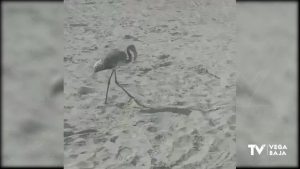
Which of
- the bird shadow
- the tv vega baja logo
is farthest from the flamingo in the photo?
the tv vega baja logo

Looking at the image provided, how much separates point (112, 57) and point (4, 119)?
48 centimetres

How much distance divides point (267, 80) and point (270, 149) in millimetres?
288

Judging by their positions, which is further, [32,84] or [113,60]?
[113,60]

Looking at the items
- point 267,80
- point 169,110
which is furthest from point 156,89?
point 267,80

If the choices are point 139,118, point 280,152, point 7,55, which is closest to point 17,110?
point 7,55

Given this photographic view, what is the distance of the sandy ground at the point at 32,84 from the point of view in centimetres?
163

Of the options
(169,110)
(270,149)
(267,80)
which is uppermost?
(267,80)

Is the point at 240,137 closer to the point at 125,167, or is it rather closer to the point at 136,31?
the point at 125,167

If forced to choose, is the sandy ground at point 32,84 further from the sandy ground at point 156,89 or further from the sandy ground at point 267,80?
the sandy ground at point 267,80

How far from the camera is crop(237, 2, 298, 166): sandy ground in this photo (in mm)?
1762

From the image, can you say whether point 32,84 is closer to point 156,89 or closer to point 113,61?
point 113,61

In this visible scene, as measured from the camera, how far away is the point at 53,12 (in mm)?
1694

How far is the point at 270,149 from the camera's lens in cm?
182

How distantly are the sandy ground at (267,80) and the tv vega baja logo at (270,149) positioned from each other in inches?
0.5
